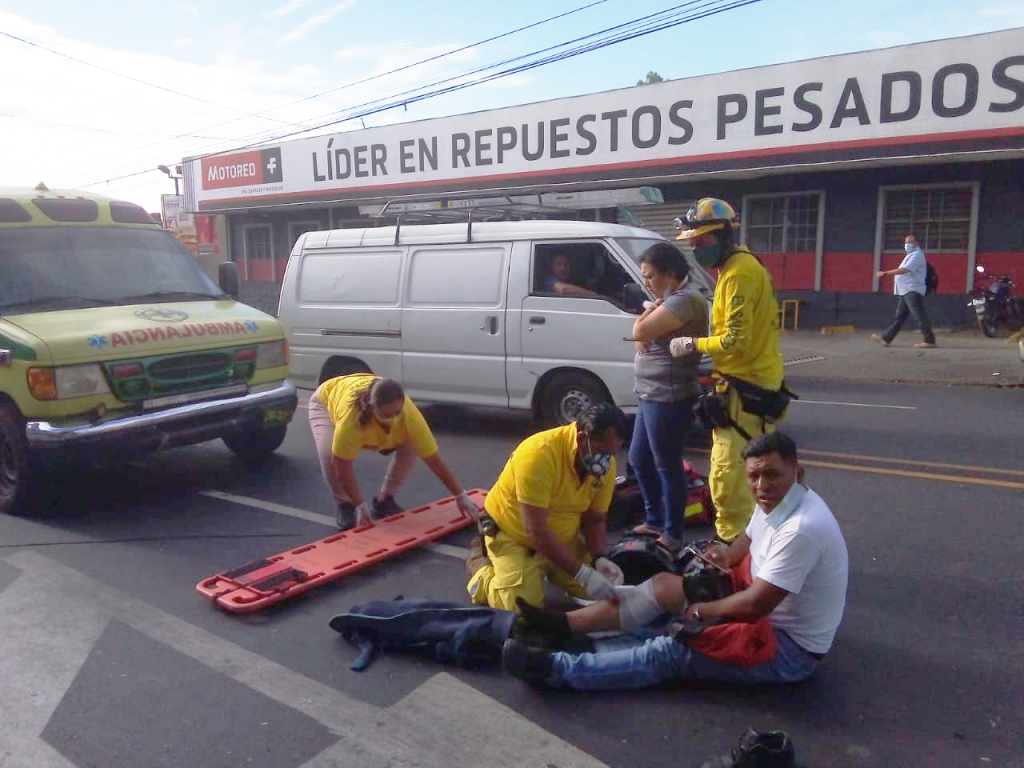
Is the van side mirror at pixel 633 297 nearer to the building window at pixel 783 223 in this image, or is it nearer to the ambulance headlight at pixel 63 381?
the ambulance headlight at pixel 63 381

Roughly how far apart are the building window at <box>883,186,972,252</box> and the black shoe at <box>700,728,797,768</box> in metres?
13.9

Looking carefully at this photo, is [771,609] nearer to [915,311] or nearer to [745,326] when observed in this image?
[745,326]

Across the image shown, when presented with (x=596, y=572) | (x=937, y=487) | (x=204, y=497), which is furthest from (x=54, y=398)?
(x=937, y=487)

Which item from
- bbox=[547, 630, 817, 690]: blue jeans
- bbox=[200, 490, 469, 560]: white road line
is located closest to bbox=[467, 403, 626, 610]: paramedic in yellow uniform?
bbox=[547, 630, 817, 690]: blue jeans

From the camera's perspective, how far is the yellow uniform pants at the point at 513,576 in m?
4.00

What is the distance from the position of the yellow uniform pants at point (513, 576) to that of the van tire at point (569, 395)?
11.5 feet

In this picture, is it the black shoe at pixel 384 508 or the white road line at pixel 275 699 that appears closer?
the white road line at pixel 275 699

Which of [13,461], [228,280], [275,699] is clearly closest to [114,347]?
[13,461]

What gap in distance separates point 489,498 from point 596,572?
28.2 inches

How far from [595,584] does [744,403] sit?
51.6 inches

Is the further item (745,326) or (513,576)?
(745,326)

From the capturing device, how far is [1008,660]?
375cm

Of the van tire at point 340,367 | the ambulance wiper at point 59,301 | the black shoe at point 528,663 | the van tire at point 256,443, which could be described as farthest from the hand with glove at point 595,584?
the van tire at point 340,367

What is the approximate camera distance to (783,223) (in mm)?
16625
